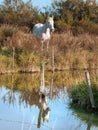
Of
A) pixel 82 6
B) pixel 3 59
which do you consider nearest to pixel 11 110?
pixel 3 59

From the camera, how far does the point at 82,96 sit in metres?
13.9

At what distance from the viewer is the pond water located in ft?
37.3

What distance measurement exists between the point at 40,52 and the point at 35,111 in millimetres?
12878

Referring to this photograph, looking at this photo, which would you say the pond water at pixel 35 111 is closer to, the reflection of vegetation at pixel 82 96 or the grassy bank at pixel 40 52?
the reflection of vegetation at pixel 82 96

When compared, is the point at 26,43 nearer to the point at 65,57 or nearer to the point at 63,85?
the point at 65,57

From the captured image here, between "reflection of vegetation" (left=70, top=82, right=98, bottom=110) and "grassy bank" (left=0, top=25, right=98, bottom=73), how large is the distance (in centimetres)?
886

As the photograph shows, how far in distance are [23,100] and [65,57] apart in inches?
435

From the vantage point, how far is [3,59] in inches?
939

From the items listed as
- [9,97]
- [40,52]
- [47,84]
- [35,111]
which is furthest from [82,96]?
[40,52]

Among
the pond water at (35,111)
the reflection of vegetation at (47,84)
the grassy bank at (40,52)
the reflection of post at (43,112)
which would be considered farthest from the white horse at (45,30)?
the reflection of post at (43,112)

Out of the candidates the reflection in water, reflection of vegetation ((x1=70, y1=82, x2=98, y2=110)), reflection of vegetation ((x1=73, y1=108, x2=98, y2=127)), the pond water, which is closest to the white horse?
the pond water

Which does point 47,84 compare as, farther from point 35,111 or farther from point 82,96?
point 35,111

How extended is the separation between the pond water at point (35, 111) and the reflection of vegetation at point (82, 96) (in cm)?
26

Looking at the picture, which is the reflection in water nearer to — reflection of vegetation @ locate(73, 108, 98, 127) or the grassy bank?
reflection of vegetation @ locate(73, 108, 98, 127)
